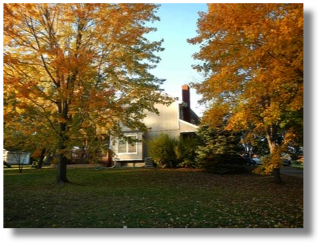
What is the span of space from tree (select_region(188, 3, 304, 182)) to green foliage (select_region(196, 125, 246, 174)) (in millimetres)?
6509

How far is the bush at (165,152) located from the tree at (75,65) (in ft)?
25.6

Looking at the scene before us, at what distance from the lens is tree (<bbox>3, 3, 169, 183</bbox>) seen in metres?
10.0

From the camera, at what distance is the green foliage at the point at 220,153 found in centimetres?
1650

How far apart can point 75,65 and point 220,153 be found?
11165mm

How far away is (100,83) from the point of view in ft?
38.1

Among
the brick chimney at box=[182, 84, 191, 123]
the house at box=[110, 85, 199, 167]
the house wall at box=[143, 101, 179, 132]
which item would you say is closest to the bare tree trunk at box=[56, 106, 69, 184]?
the house at box=[110, 85, 199, 167]

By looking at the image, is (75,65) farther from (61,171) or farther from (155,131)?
(155,131)

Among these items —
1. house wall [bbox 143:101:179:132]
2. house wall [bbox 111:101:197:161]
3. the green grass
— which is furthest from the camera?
house wall [bbox 143:101:179:132]

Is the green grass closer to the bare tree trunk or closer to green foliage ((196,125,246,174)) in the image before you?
the bare tree trunk

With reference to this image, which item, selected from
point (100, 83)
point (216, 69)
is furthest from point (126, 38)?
point (216, 69)

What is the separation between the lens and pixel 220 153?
55.4 feet

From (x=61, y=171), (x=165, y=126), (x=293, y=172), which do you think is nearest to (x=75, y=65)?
(x=61, y=171)

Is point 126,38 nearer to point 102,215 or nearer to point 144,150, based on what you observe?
point 102,215
